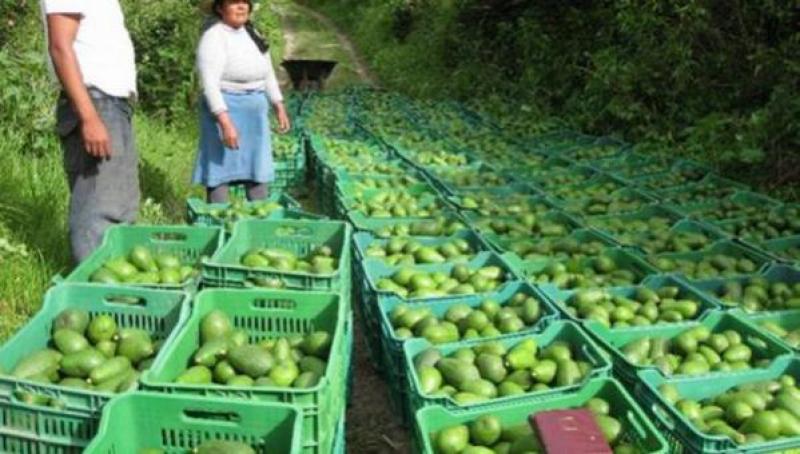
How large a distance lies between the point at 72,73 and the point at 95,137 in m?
0.30

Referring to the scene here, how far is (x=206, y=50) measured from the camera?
4.89 m

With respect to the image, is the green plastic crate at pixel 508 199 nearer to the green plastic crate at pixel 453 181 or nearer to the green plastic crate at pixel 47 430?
the green plastic crate at pixel 453 181

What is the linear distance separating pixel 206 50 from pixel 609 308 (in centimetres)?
283

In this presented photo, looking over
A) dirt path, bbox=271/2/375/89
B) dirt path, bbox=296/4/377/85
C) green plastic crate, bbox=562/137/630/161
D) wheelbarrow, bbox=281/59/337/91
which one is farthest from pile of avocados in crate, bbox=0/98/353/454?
dirt path, bbox=296/4/377/85

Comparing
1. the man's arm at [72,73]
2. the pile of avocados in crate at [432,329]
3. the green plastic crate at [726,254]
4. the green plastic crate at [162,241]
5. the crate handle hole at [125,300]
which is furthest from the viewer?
the green plastic crate at [726,254]

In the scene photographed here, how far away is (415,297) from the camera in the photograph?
377 cm

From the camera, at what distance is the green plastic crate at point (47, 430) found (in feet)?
7.86

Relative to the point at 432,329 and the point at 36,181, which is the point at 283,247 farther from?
the point at 36,181

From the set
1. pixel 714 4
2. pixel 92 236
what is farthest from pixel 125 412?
pixel 714 4

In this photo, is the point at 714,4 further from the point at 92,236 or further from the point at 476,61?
the point at 92,236

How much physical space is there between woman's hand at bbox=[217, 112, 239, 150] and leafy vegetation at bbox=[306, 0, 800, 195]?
455 cm

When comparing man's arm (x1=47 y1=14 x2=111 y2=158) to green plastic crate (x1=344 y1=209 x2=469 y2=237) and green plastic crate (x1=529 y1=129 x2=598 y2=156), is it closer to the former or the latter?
green plastic crate (x1=344 y1=209 x2=469 y2=237)

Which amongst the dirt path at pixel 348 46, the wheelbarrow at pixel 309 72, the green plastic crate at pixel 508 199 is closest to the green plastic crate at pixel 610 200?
the green plastic crate at pixel 508 199

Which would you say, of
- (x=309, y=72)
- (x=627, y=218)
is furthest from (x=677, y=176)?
(x=309, y=72)
